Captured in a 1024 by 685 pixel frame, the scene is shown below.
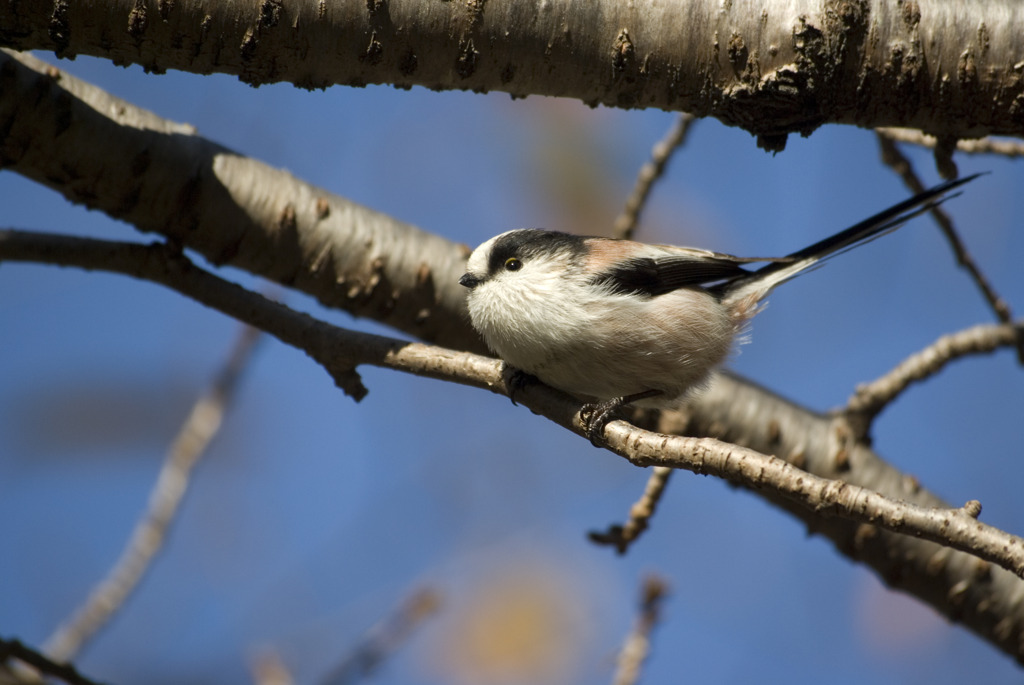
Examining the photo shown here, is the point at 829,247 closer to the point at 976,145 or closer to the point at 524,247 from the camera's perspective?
the point at 976,145

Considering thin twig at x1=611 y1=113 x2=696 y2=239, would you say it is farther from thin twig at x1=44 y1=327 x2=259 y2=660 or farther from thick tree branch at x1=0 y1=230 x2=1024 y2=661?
thin twig at x1=44 y1=327 x2=259 y2=660

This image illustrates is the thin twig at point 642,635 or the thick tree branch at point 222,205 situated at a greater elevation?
the thick tree branch at point 222,205

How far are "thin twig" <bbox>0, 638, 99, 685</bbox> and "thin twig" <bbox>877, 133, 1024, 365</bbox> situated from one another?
111 inches

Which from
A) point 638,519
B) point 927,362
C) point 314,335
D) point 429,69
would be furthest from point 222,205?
point 927,362

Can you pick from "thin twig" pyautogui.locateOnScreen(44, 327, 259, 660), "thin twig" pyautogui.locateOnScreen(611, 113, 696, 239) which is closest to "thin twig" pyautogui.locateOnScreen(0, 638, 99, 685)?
"thin twig" pyautogui.locateOnScreen(44, 327, 259, 660)

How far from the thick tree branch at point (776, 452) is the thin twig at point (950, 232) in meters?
0.69

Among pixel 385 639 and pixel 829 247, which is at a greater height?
pixel 829 247

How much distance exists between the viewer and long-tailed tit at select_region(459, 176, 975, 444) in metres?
2.45

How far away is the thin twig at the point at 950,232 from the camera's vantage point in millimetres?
2684

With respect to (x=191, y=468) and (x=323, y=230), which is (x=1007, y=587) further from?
(x=191, y=468)

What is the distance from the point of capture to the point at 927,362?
9.20ft

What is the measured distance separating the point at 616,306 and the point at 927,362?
1.17 metres

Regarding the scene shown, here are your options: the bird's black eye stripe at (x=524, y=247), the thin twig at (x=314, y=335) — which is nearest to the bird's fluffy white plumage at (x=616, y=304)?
the bird's black eye stripe at (x=524, y=247)

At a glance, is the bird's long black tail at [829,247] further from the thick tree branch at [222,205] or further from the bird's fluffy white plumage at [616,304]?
the thick tree branch at [222,205]
